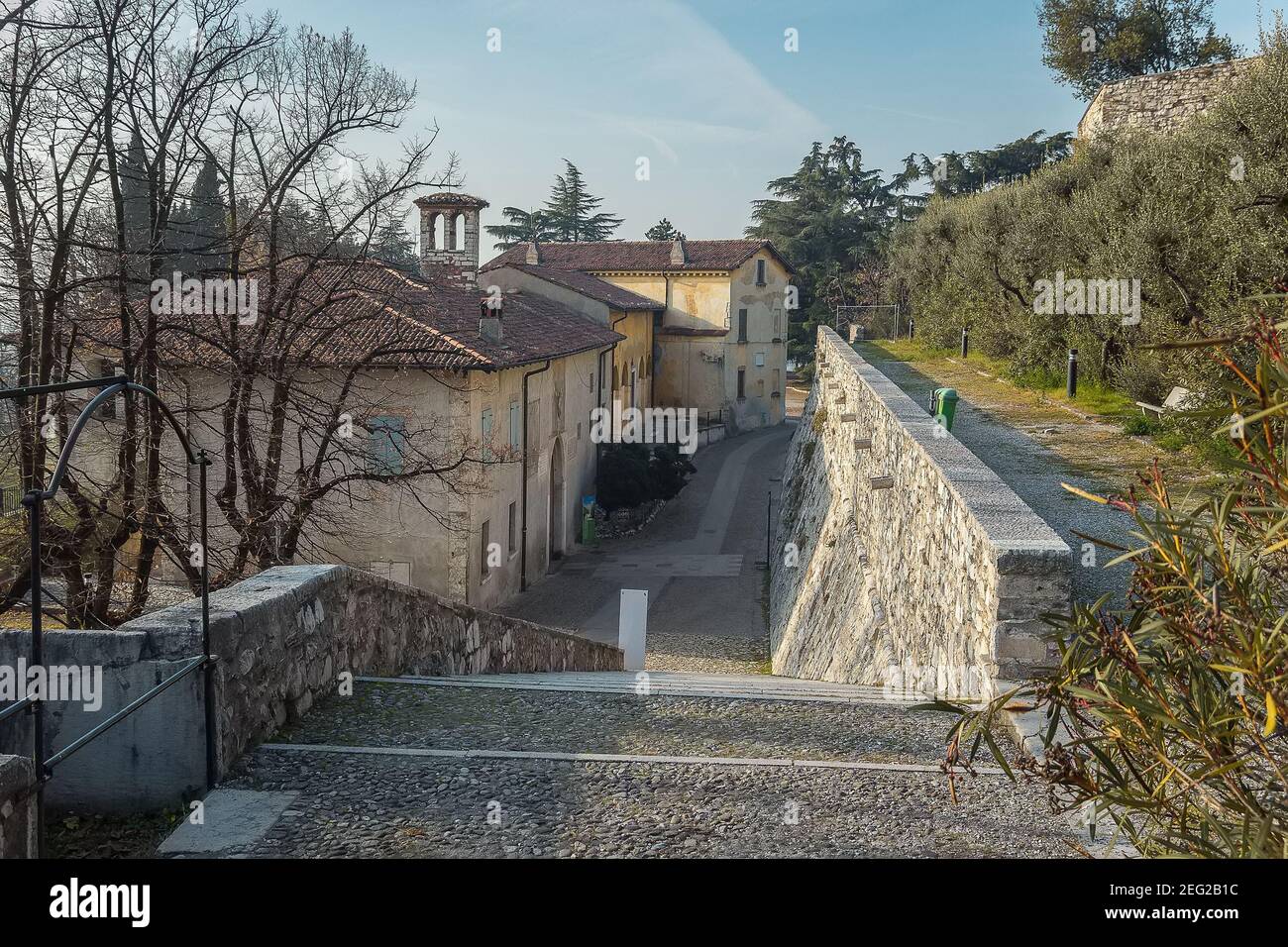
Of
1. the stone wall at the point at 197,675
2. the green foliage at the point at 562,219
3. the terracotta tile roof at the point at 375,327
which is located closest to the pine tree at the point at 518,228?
the green foliage at the point at 562,219

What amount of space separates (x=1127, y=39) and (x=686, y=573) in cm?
2054

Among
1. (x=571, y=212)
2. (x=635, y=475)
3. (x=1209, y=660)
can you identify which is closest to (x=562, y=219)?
(x=571, y=212)

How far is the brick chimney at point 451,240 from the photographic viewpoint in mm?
24562

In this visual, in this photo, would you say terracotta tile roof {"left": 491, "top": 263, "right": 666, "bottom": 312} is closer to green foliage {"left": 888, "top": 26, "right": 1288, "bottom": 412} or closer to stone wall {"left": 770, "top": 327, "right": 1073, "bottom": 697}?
green foliage {"left": 888, "top": 26, "right": 1288, "bottom": 412}

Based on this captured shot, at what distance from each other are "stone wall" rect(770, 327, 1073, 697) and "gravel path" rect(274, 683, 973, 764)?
2.76 feet

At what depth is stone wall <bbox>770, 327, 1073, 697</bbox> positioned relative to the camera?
19.6ft

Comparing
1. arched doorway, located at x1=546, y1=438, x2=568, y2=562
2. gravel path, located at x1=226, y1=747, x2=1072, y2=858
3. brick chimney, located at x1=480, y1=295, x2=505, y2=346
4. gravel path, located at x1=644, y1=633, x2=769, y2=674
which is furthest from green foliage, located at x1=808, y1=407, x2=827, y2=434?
gravel path, located at x1=226, y1=747, x2=1072, y2=858

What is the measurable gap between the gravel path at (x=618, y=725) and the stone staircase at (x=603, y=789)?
2 cm

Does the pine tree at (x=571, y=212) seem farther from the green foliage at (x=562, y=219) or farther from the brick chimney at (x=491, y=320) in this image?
the brick chimney at (x=491, y=320)

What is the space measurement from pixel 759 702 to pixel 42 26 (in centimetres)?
936

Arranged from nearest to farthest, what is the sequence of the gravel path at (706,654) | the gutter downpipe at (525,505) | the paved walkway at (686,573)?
the gravel path at (706,654) < the paved walkway at (686,573) < the gutter downpipe at (525,505)

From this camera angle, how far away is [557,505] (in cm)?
2706
